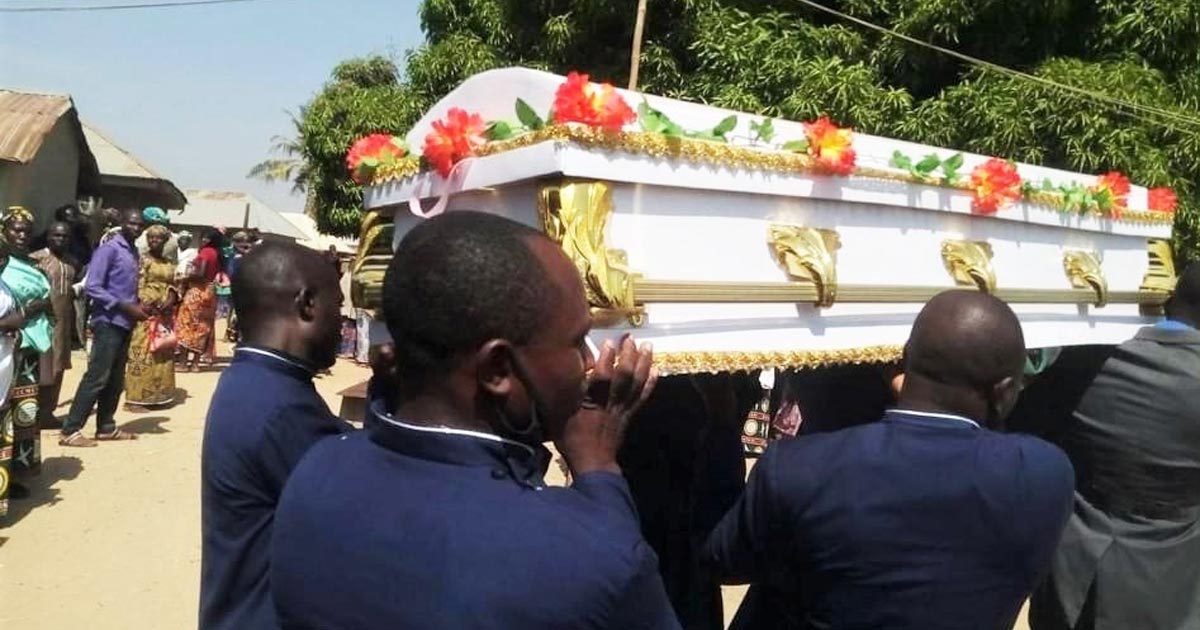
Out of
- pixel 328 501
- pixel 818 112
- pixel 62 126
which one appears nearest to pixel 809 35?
pixel 818 112

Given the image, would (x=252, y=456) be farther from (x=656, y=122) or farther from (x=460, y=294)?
(x=656, y=122)

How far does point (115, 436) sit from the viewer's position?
7512 millimetres

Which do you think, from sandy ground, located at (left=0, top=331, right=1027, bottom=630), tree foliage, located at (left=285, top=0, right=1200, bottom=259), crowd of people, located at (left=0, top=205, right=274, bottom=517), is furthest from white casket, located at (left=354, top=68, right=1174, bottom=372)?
tree foliage, located at (left=285, top=0, right=1200, bottom=259)

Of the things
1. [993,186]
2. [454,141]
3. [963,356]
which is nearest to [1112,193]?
[993,186]

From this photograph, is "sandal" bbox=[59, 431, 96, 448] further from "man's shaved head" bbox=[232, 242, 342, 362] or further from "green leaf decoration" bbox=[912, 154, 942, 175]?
"green leaf decoration" bbox=[912, 154, 942, 175]

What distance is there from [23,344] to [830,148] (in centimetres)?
498

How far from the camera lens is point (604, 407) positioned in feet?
4.77

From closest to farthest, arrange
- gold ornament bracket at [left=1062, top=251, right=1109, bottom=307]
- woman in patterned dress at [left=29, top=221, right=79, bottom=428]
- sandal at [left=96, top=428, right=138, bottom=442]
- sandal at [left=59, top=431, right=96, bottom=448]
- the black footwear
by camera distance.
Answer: gold ornament bracket at [left=1062, top=251, right=1109, bottom=307] → the black footwear → woman in patterned dress at [left=29, top=221, right=79, bottom=428] → sandal at [left=59, top=431, right=96, bottom=448] → sandal at [left=96, top=428, right=138, bottom=442]

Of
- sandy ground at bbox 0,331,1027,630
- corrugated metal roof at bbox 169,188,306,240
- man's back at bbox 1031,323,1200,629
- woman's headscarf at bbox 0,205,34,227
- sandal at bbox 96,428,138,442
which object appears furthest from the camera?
corrugated metal roof at bbox 169,188,306,240

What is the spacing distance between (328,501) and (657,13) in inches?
326

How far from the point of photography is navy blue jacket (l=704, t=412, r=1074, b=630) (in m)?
1.83

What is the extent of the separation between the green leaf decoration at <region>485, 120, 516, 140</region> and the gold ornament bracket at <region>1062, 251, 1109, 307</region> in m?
2.01

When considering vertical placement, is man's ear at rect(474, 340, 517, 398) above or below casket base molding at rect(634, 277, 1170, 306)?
below

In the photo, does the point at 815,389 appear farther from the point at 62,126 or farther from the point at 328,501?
the point at 62,126
